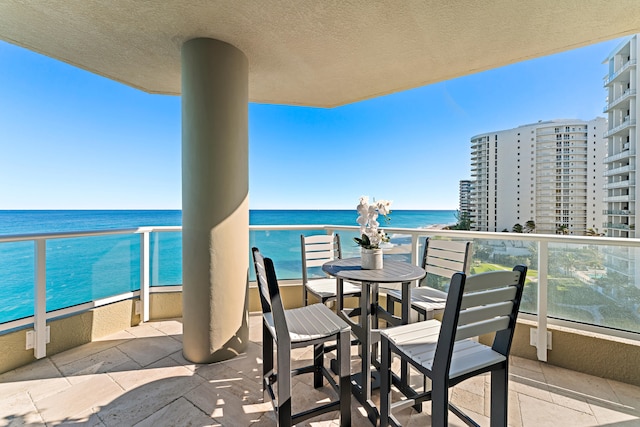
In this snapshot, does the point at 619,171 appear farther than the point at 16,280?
Yes

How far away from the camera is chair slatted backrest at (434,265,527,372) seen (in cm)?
115

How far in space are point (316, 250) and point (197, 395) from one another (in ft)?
5.47

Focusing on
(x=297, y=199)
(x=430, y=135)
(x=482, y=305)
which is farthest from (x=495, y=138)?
(x=482, y=305)

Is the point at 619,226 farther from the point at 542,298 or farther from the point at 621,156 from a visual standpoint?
the point at 542,298

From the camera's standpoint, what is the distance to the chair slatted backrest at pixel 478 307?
1149 mm

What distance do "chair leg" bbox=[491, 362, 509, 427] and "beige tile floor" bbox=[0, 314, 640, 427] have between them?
0.43 metres

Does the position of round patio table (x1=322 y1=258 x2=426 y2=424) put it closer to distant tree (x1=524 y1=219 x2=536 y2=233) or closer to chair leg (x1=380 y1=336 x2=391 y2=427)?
chair leg (x1=380 y1=336 x2=391 y2=427)

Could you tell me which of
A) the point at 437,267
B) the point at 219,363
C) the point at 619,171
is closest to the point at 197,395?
the point at 219,363

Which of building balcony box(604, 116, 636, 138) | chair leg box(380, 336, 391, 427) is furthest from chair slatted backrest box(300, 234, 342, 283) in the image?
building balcony box(604, 116, 636, 138)

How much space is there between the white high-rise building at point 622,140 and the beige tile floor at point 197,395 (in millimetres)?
28688

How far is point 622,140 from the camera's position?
878 inches

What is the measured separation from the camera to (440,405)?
119 cm

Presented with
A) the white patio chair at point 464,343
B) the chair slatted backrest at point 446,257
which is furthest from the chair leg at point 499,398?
the chair slatted backrest at point 446,257

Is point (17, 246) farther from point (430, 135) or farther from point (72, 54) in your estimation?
point (430, 135)
